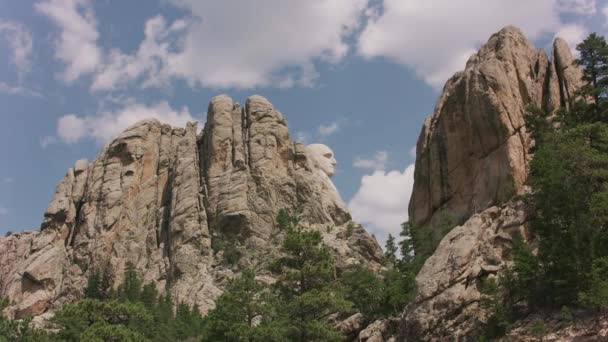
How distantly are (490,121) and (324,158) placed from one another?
252 ft

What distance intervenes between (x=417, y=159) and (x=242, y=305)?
24.0 metres

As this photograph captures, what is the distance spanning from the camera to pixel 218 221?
89875 mm

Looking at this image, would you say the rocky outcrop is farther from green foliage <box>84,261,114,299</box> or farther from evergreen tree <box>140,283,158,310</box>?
green foliage <box>84,261,114,299</box>

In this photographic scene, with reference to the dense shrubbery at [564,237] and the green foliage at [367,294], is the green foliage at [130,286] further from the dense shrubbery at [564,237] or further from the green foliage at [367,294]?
the dense shrubbery at [564,237]

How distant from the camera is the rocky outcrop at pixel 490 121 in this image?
1873 inches

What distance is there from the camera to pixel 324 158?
12488 cm

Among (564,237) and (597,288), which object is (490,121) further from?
(597,288)

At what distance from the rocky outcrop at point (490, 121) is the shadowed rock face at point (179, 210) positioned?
28498 mm

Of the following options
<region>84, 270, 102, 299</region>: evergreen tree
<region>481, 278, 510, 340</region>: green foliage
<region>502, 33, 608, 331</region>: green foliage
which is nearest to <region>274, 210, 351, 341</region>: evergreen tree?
<region>481, 278, 510, 340</region>: green foliage

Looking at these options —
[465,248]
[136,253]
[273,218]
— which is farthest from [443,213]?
[136,253]

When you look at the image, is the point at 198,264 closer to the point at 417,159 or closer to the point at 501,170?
the point at 417,159

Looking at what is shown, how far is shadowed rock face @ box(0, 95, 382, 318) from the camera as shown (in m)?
86.8

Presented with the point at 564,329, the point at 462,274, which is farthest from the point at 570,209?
the point at 462,274

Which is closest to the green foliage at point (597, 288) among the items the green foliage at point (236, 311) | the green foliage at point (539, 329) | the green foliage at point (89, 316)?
the green foliage at point (539, 329)
